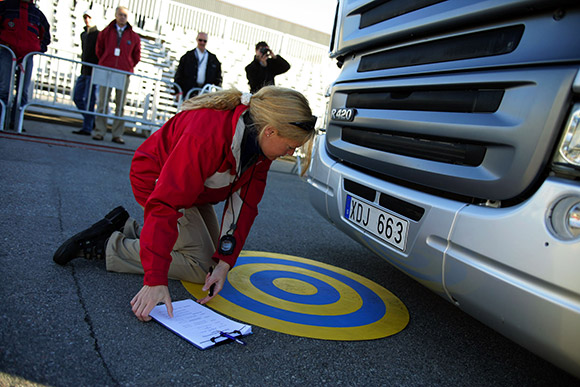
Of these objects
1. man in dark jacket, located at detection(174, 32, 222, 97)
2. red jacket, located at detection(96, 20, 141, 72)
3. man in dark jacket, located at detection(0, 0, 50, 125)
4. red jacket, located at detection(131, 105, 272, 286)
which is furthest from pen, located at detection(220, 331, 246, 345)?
man in dark jacket, located at detection(174, 32, 222, 97)

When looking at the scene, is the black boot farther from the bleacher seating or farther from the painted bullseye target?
the bleacher seating

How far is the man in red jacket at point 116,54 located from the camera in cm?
772

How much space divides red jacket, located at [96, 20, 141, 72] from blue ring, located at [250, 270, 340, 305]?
6.28 m

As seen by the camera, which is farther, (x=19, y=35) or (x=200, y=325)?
(x=19, y=35)

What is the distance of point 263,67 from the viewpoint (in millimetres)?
7723

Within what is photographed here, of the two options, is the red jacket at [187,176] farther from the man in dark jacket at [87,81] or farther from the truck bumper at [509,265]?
the man in dark jacket at [87,81]

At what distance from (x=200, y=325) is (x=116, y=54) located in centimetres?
693

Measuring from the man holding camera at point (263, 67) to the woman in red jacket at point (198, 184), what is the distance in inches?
205

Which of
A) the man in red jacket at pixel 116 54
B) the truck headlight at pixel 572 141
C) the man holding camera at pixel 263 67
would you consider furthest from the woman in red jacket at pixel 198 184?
the man in red jacket at pixel 116 54

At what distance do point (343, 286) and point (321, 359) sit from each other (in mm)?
992

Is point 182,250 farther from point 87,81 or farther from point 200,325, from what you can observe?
point 87,81

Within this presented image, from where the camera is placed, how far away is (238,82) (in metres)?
15.1

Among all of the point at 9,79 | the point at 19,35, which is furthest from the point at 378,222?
the point at 19,35

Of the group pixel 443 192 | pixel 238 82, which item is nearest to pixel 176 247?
pixel 443 192
